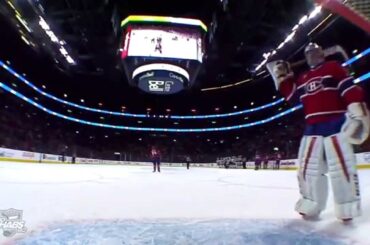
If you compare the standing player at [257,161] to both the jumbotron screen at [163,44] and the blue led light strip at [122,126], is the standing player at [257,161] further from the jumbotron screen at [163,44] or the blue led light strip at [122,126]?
the jumbotron screen at [163,44]

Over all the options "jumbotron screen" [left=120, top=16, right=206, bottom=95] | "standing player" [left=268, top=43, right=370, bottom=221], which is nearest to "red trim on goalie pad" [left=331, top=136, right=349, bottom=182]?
"standing player" [left=268, top=43, right=370, bottom=221]

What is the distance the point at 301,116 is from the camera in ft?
2.95

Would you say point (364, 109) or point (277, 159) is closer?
point (364, 109)

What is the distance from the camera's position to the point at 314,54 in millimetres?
846

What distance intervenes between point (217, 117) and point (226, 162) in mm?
258

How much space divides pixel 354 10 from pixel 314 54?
0.15 m

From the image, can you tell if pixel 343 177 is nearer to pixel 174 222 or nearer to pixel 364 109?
pixel 364 109

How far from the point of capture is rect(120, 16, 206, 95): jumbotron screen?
1.28 m

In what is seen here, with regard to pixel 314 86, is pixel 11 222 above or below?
below

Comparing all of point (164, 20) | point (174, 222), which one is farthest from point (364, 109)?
point (164, 20)

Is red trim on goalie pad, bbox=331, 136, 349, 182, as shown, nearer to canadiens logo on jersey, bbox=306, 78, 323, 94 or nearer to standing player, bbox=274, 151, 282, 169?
canadiens logo on jersey, bbox=306, 78, 323, 94

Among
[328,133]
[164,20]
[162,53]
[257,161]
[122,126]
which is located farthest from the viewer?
[164,20]

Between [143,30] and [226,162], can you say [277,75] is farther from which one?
[143,30]

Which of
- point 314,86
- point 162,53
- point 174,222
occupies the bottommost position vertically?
point 174,222
